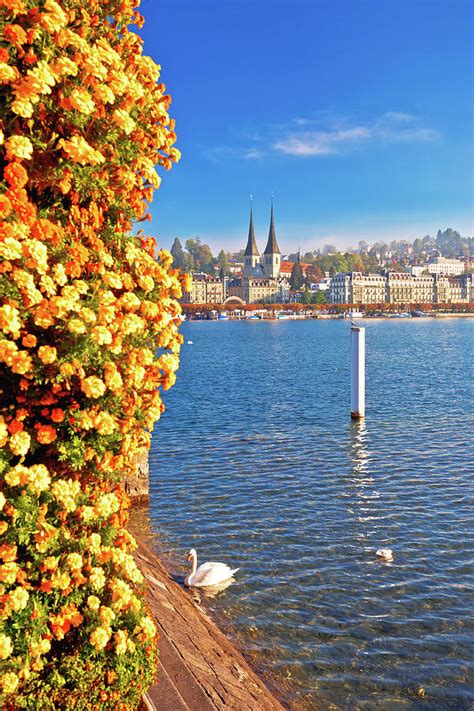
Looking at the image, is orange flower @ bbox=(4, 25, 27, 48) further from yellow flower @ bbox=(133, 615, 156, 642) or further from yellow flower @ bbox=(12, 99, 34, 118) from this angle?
yellow flower @ bbox=(133, 615, 156, 642)

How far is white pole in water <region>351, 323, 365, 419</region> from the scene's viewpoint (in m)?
27.4

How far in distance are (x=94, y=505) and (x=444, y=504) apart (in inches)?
520

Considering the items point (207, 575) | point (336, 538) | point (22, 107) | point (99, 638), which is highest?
point (22, 107)

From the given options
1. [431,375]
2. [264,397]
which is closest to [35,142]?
[264,397]

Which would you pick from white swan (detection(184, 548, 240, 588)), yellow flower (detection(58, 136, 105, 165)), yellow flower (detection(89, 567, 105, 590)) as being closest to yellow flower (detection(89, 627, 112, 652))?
yellow flower (detection(89, 567, 105, 590))

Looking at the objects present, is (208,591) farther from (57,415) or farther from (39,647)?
(57,415)

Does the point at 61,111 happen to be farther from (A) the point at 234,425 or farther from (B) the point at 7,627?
(A) the point at 234,425

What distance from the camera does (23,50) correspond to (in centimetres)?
430

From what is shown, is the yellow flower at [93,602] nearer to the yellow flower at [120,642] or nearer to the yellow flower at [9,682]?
the yellow flower at [120,642]

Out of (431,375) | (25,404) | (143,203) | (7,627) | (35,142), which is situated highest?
(35,142)

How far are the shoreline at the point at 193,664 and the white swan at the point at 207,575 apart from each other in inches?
9.8

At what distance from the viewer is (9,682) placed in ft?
14.5

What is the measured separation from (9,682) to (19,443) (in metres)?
1.65

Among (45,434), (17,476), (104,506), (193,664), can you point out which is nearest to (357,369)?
(193,664)
